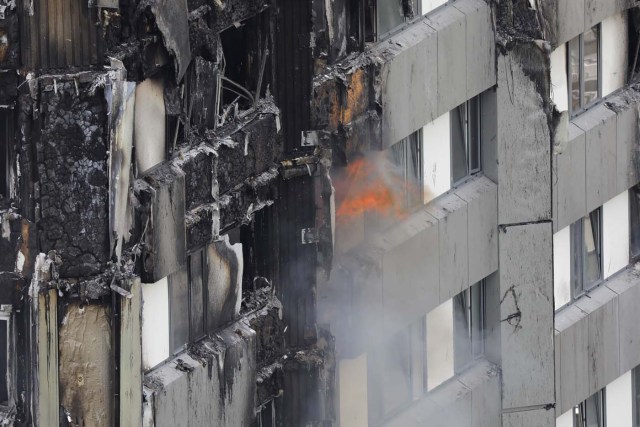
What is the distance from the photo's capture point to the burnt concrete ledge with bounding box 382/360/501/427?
74.6 ft

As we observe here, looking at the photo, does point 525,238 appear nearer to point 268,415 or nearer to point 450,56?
point 450,56

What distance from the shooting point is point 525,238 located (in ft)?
77.5

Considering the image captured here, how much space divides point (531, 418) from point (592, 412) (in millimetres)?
2008

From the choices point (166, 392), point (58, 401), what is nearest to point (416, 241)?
point (166, 392)

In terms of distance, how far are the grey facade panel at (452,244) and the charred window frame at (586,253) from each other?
257cm

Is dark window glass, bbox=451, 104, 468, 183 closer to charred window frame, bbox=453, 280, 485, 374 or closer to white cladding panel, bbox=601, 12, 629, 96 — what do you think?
charred window frame, bbox=453, 280, 485, 374

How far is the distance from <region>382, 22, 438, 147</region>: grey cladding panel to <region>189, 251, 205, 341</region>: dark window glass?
11.8ft

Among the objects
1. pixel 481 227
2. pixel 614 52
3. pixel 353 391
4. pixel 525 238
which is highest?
pixel 614 52

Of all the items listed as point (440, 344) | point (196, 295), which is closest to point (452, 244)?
point (440, 344)

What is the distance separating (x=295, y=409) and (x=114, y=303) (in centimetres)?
501

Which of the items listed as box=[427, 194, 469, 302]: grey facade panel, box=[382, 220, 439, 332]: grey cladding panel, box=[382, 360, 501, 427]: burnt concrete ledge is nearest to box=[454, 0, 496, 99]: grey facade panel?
box=[427, 194, 469, 302]: grey facade panel

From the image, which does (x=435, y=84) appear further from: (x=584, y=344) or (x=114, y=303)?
(x=114, y=303)

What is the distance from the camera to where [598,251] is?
2550 centimetres

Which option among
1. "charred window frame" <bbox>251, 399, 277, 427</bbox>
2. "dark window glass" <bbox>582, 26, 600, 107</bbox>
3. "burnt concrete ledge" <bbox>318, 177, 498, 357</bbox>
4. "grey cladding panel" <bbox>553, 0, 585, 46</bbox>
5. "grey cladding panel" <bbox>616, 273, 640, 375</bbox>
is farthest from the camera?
"grey cladding panel" <bbox>616, 273, 640, 375</bbox>
